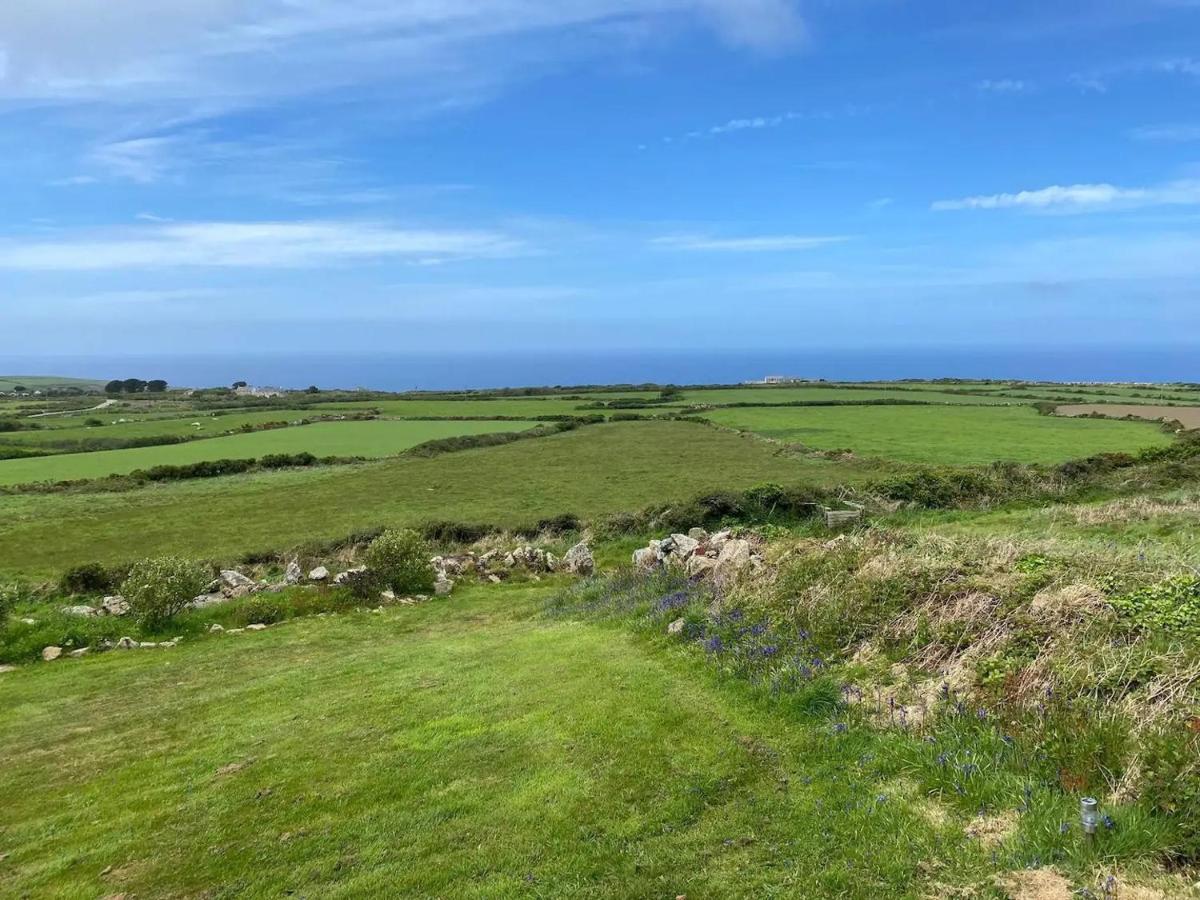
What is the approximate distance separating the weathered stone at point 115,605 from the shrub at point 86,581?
2.86 metres

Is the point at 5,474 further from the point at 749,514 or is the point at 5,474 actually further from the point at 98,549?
the point at 749,514

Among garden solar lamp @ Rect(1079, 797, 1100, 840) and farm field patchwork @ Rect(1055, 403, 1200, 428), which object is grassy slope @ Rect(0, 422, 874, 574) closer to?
garden solar lamp @ Rect(1079, 797, 1100, 840)

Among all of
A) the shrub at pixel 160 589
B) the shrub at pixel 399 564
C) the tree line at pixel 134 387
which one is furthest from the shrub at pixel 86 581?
the tree line at pixel 134 387

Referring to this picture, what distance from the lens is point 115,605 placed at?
2062cm

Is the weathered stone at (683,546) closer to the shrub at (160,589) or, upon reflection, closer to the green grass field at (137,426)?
the shrub at (160,589)

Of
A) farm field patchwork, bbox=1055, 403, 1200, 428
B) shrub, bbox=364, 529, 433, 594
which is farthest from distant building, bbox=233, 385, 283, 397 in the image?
farm field patchwork, bbox=1055, 403, 1200, 428

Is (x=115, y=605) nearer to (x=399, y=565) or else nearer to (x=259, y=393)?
(x=399, y=565)

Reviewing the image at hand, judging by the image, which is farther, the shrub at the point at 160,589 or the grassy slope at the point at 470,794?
the shrub at the point at 160,589

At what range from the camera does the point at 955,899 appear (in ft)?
16.2

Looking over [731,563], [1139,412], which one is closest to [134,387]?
[731,563]

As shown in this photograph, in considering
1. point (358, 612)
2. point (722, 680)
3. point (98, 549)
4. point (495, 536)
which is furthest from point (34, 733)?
point (98, 549)

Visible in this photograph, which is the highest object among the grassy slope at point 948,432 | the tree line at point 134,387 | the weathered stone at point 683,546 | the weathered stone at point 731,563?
the tree line at point 134,387

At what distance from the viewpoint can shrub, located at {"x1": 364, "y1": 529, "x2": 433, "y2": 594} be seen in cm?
2153

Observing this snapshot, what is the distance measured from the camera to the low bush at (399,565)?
847 inches
